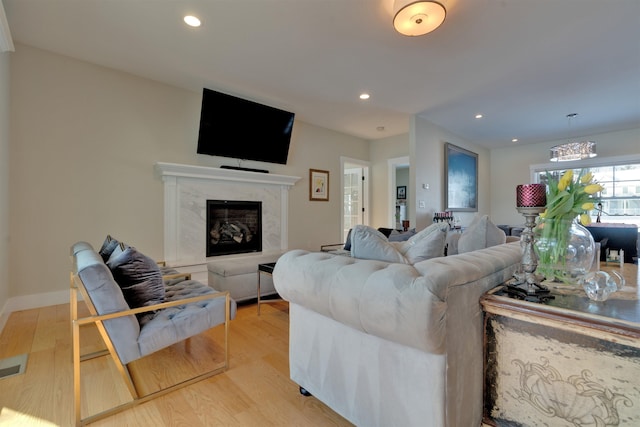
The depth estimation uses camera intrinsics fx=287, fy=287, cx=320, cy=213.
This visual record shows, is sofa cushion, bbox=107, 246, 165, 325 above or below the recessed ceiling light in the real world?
below

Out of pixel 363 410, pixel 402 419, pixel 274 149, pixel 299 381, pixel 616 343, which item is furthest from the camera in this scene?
pixel 274 149

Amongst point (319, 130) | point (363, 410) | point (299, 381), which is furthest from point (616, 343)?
point (319, 130)

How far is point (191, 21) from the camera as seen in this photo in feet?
7.88

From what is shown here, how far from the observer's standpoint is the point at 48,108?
299 cm

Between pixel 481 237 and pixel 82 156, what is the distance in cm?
401

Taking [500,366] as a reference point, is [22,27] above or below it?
above

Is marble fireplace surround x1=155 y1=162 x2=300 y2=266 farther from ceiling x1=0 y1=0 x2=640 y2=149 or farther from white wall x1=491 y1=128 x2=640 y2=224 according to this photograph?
white wall x1=491 y1=128 x2=640 y2=224

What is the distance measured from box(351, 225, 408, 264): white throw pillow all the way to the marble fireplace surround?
2.86 metres

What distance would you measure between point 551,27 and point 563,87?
156cm

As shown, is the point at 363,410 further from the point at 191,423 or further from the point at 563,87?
the point at 563,87

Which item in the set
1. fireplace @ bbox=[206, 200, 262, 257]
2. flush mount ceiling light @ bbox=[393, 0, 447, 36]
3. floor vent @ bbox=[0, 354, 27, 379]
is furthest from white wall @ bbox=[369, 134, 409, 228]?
floor vent @ bbox=[0, 354, 27, 379]

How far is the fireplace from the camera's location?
162 inches

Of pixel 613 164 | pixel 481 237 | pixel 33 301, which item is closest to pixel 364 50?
pixel 481 237

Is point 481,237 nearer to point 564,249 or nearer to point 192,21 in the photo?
point 564,249
